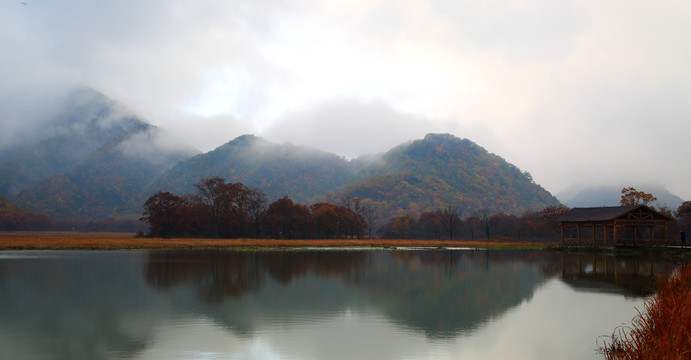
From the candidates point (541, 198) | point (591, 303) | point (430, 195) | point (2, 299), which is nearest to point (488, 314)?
point (591, 303)

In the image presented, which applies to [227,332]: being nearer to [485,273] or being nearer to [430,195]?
[485,273]

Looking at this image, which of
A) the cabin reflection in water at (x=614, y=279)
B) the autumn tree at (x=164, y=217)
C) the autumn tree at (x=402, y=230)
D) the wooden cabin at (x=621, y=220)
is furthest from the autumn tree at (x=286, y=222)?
the cabin reflection in water at (x=614, y=279)

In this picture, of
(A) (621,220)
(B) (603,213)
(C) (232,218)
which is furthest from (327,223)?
(A) (621,220)

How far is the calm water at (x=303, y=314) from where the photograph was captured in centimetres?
1156

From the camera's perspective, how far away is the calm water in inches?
455

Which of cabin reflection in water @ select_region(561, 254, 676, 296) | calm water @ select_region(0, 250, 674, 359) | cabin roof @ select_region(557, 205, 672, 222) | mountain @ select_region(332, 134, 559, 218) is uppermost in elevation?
mountain @ select_region(332, 134, 559, 218)

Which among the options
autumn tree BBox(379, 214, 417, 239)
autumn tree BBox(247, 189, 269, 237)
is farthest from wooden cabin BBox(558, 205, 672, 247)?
autumn tree BBox(247, 189, 269, 237)

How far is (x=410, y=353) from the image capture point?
11289mm

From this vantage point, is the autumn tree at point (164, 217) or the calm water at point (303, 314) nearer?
the calm water at point (303, 314)

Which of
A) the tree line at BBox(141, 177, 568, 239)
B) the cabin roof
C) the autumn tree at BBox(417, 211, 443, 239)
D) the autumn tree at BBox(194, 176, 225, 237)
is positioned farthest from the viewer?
the autumn tree at BBox(417, 211, 443, 239)

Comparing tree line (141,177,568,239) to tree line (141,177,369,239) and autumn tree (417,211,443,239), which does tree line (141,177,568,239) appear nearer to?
tree line (141,177,369,239)

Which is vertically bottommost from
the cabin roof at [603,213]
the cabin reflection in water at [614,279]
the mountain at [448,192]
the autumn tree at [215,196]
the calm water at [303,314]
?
the cabin reflection in water at [614,279]

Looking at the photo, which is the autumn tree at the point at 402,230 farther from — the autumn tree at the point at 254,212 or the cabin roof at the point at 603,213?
the cabin roof at the point at 603,213

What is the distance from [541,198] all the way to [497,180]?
16.7 metres
